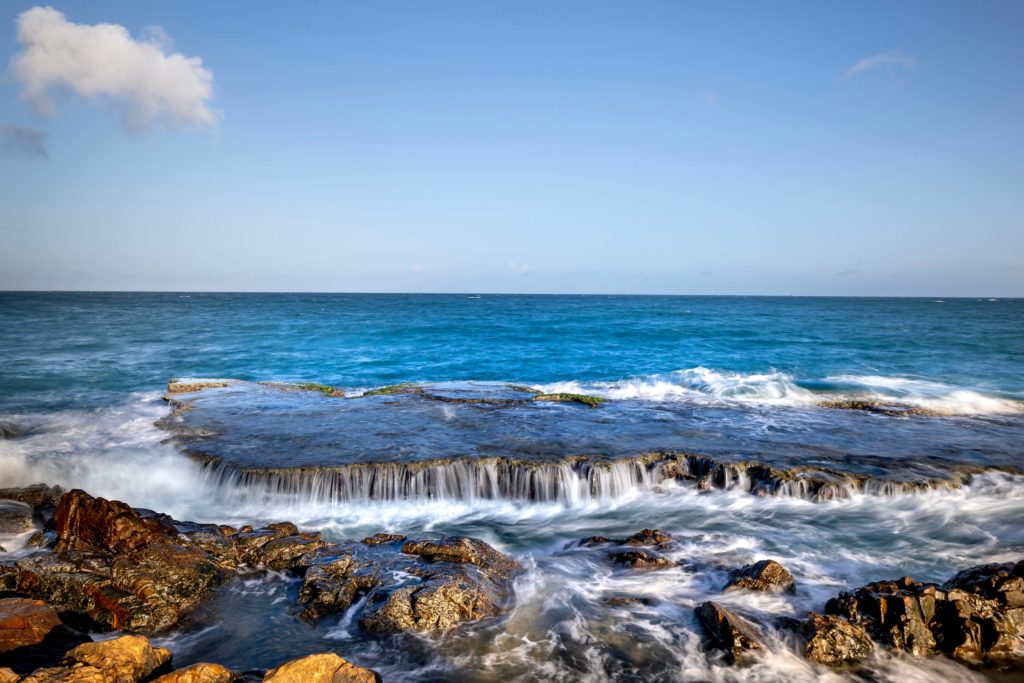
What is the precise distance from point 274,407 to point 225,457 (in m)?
5.28

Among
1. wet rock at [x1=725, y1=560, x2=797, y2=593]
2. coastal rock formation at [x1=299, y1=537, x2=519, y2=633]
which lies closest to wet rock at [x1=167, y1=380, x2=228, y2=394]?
coastal rock formation at [x1=299, y1=537, x2=519, y2=633]

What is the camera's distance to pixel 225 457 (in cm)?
1314

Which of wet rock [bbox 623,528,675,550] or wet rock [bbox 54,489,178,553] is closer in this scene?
wet rock [bbox 54,489,178,553]

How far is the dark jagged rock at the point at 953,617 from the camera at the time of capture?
21.3 ft

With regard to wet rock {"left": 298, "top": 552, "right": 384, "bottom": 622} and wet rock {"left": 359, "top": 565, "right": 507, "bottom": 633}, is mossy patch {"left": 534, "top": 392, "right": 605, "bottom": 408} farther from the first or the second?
wet rock {"left": 359, "top": 565, "right": 507, "bottom": 633}

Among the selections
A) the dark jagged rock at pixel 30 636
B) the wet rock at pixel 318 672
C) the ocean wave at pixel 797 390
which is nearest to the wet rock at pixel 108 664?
the dark jagged rock at pixel 30 636

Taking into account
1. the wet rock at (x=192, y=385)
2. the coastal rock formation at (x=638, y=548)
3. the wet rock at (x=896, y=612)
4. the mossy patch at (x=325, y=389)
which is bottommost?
the coastal rock formation at (x=638, y=548)

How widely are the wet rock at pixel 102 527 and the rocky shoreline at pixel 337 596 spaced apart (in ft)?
0.07

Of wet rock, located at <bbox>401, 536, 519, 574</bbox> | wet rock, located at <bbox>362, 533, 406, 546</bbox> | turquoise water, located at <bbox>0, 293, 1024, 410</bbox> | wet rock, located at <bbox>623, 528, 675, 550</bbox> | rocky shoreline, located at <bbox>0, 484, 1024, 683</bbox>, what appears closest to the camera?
rocky shoreline, located at <bbox>0, 484, 1024, 683</bbox>

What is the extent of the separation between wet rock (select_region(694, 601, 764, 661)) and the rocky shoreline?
0.01m

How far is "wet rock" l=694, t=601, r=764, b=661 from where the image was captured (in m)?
6.61

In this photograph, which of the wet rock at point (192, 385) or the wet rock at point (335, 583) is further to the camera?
the wet rock at point (192, 385)

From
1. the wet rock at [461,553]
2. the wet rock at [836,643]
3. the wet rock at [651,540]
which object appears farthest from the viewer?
the wet rock at [651,540]

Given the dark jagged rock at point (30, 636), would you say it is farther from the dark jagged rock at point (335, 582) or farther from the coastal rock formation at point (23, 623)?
the dark jagged rock at point (335, 582)
